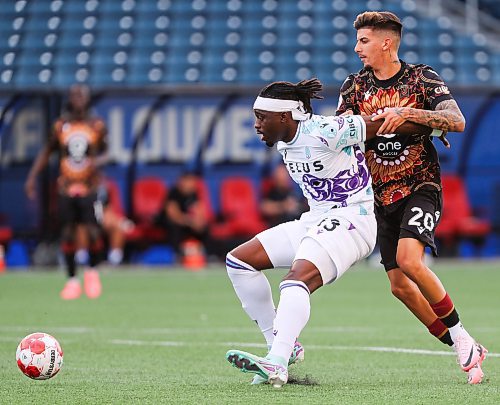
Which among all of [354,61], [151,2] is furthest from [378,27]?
[151,2]

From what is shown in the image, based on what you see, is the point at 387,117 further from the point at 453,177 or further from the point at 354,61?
the point at 354,61

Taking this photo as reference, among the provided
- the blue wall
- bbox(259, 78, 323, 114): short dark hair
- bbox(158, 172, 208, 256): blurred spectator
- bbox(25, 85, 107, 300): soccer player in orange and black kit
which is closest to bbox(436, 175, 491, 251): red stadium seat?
the blue wall

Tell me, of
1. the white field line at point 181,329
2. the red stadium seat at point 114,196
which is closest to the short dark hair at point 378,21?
the white field line at point 181,329

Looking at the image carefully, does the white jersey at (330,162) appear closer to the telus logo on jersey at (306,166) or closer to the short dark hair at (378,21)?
the telus logo on jersey at (306,166)

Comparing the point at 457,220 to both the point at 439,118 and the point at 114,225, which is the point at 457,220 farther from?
the point at 439,118

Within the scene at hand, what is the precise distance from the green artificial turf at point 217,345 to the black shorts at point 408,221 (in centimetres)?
74

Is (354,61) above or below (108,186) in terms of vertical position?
above

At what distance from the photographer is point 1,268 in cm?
1897

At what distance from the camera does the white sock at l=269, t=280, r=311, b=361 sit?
6.18 metres

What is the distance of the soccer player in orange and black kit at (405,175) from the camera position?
6.69m

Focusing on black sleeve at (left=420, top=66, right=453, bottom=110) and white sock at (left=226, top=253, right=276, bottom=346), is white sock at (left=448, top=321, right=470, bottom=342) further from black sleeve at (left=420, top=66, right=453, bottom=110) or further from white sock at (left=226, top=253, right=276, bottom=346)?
black sleeve at (left=420, top=66, right=453, bottom=110)

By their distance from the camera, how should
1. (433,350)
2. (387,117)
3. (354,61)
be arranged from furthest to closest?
(354,61) → (433,350) → (387,117)

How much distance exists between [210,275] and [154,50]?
6.54 m

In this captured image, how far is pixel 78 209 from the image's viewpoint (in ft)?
45.2
